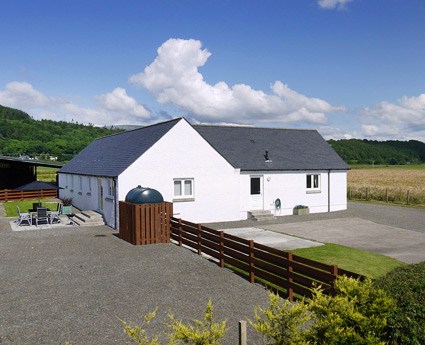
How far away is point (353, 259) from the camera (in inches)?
561

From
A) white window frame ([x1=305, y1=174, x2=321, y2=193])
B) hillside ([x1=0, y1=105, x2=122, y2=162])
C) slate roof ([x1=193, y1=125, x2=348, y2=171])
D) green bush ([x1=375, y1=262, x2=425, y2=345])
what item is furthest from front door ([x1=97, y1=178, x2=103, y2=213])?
hillside ([x1=0, y1=105, x2=122, y2=162])

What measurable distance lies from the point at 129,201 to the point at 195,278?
7.66 meters

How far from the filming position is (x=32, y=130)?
12662 centimetres

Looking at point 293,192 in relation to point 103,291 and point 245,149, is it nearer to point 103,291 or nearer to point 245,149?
point 245,149

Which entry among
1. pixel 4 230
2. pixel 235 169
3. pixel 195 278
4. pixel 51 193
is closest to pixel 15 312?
pixel 195 278

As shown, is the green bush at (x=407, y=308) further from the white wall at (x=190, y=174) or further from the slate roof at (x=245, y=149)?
the slate roof at (x=245, y=149)

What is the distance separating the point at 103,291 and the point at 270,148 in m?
20.7

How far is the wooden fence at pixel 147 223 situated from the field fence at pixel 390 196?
24.6 m

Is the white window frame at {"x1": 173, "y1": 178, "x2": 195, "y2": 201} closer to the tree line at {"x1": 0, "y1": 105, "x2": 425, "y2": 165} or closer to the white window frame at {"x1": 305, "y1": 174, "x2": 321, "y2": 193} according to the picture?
the white window frame at {"x1": 305, "y1": 174, "x2": 321, "y2": 193}

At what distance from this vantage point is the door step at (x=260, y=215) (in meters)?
25.2

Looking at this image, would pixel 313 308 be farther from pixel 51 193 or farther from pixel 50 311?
pixel 51 193

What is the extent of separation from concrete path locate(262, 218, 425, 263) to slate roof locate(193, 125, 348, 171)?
5.12 m

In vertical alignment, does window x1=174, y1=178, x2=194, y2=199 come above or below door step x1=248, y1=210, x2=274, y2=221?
above

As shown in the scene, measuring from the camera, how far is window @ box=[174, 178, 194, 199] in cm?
2327
